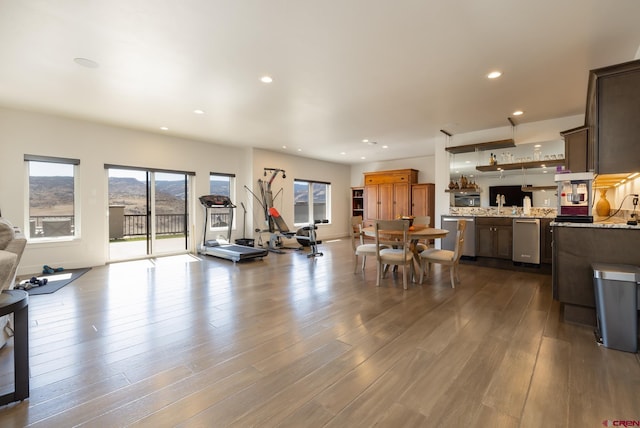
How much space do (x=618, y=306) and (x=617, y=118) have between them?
160cm

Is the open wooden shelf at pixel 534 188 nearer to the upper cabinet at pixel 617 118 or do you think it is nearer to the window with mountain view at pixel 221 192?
the upper cabinet at pixel 617 118

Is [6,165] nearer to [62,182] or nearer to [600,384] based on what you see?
[62,182]

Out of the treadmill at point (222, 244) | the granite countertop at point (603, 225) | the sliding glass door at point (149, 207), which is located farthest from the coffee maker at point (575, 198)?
the sliding glass door at point (149, 207)

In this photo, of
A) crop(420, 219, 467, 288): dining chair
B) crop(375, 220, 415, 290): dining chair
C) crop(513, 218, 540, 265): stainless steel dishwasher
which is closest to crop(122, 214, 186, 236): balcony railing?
crop(375, 220, 415, 290): dining chair

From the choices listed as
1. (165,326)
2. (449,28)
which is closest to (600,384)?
(449,28)

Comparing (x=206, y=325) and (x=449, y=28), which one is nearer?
(x=449, y=28)

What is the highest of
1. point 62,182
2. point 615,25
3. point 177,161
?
point 615,25

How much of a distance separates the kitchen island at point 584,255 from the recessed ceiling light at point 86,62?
202 inches

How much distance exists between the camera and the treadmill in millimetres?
5848

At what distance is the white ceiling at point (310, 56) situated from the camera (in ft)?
7.52

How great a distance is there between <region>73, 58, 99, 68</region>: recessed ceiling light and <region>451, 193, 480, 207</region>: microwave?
6.17 meters

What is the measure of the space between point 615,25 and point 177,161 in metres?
7.08

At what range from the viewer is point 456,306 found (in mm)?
3178

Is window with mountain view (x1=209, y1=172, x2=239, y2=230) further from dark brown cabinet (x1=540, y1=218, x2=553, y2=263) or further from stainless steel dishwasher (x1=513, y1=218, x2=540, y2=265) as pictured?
dark brown cabinet (x1=540, y1=218, x2=553, y2=263)
